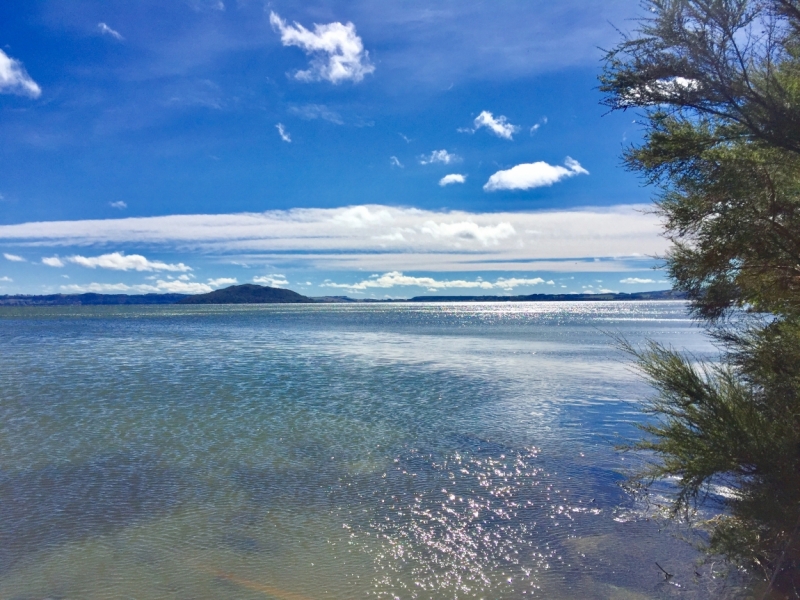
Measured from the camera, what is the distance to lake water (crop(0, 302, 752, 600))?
7875 millimetres

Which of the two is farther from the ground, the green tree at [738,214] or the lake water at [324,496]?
the green tree at [738,214]

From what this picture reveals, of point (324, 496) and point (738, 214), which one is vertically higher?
point (738, 214)

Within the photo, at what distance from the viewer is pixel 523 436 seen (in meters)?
15.9

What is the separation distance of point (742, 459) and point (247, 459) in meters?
10.6

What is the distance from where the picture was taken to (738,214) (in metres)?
7.23

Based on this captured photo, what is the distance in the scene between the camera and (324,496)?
11.1 metres

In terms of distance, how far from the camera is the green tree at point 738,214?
6.59 meters

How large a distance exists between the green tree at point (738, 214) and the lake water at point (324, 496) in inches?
67.2

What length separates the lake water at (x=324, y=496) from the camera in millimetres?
7875

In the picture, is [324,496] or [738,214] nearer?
[738,214]

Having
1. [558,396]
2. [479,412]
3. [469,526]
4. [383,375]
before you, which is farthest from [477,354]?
[469,526]

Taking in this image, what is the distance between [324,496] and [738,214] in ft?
28.6

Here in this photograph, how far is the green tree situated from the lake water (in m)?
1.71

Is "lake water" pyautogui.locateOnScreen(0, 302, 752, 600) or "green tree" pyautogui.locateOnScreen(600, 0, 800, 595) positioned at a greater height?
"green tree" pyautogui.locateOnScreen(600, 0, 800, 595)
